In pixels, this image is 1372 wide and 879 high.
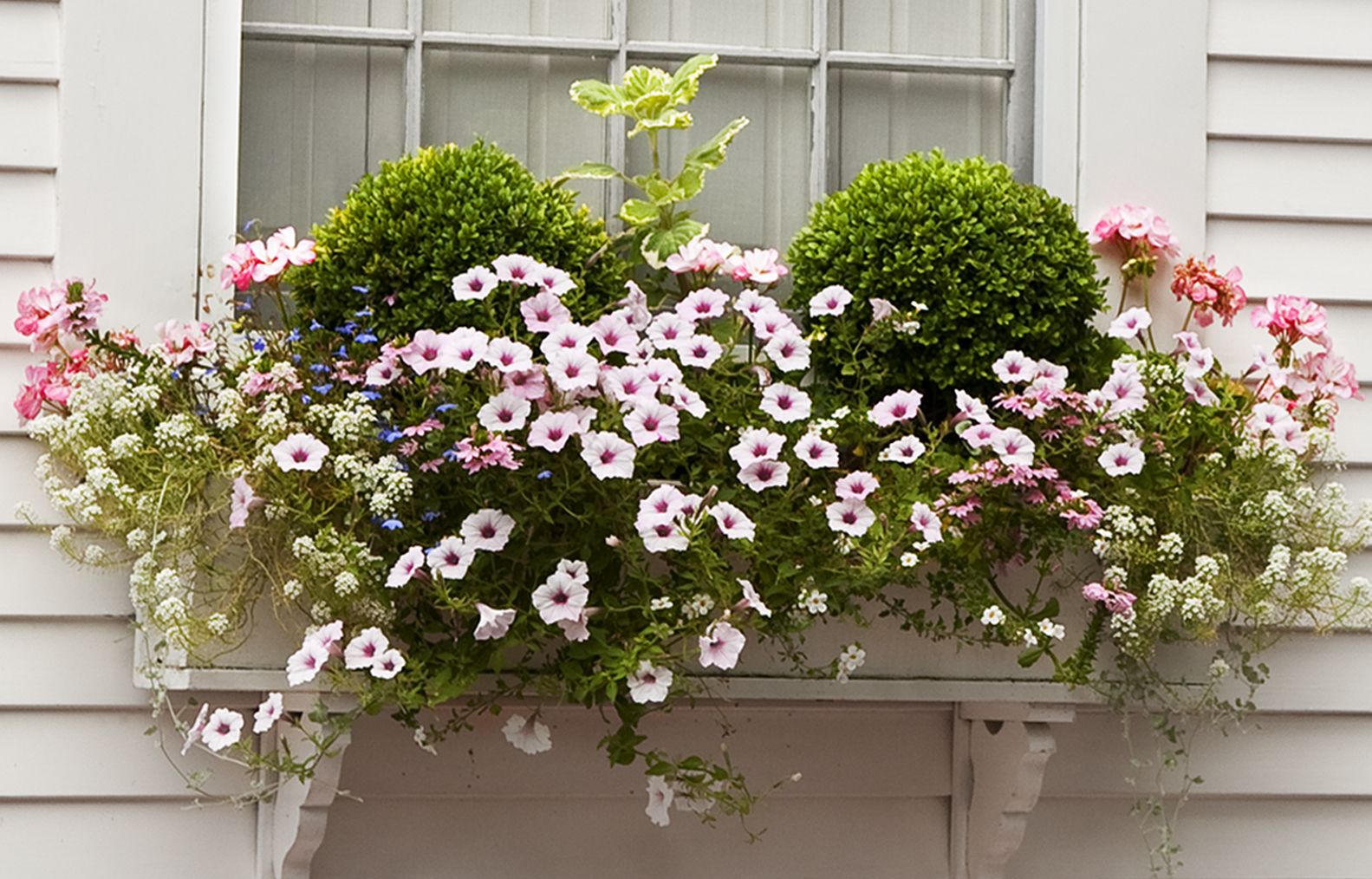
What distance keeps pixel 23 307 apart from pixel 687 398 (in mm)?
1040

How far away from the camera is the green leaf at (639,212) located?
99.8 inches

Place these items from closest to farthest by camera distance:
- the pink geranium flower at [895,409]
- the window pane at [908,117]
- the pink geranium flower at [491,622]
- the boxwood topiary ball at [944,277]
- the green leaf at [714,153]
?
the pink geranium flower at [491,622] < the pink geranium flower at [895,409] < the boxwood topiary ball at [944,277] < the green leaf at [714,153] < the window pane at [908,117]

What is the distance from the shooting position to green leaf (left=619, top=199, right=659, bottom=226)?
99.8 inches

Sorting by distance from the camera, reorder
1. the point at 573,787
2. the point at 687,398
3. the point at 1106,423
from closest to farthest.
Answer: the point at 687,398 < the point at 1106,423 < the point at 573,787

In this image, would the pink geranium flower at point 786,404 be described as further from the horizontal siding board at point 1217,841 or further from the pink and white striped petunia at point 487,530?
the horizontal siding board at point 1217,841

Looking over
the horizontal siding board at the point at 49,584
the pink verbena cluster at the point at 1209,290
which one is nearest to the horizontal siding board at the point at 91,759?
the horizontal siding board at the point at 49,584

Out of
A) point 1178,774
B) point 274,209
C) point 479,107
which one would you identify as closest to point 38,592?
point 274,209

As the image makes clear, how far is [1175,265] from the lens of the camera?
8.82ft

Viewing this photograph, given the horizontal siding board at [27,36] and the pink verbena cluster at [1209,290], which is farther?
the pink verbena cluster at [1209,290]

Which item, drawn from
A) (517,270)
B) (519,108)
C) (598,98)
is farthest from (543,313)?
(519,108)

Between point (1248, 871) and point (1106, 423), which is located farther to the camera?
point (1248, 871)

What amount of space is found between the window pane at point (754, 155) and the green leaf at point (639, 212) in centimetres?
20

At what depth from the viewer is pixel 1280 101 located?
2.76 metres

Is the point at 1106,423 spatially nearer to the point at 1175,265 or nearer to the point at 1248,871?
the point at 1175,265
